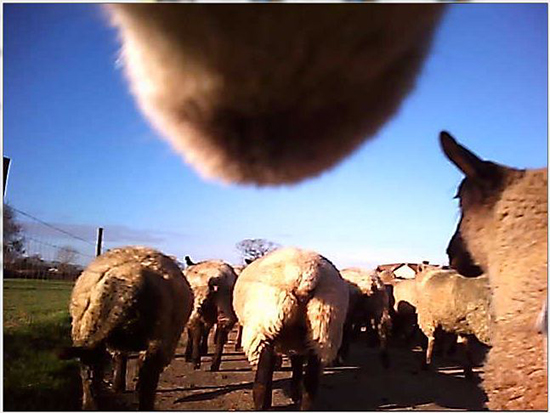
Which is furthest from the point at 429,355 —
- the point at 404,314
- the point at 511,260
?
the point at 511,260

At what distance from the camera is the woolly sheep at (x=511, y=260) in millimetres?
2074

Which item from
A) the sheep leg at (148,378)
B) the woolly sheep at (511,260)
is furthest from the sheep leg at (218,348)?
the woolly sheep at (511,260)

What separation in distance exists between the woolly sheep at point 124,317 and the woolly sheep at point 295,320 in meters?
0.77

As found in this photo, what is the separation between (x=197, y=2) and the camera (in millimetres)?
1296

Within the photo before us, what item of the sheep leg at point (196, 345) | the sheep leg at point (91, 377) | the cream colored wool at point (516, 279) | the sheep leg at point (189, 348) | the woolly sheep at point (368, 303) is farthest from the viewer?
the woolly sheep at point (368, 303)

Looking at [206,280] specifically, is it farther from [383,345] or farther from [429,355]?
[429,355]

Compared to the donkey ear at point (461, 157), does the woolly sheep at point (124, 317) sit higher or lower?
lower

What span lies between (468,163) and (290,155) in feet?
3.47

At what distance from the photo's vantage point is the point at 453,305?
7246 mm

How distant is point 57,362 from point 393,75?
12.9 ft

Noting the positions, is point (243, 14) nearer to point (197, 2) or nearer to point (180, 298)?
point (197, 2)

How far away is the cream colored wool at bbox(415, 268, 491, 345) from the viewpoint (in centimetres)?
689

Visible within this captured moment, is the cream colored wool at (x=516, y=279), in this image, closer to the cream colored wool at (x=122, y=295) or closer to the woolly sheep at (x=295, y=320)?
the woolly sheep at (x=295, y=320)

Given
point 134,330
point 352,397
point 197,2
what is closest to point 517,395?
point 197,2
